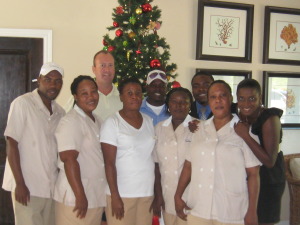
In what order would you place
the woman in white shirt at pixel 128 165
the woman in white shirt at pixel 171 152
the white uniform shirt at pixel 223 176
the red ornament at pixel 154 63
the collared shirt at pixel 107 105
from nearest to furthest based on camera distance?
the white uniform shirt at pixel 223 176, the woman in white shirt at pixel 128 165, the woman in white shirt at pixel 171 152, the collared shirt at pixel 107 105, the red ornament at pixel 154 63

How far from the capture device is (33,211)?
238cm

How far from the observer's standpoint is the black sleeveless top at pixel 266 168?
2.27m

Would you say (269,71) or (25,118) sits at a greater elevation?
(269,71)

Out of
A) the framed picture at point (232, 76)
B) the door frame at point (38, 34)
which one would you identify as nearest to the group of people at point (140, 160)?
the door frame at point (38, 34)

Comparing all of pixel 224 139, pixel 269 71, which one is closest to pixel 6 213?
pixel 224 139

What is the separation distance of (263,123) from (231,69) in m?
2.32

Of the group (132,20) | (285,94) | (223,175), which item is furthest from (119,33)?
(285,94)

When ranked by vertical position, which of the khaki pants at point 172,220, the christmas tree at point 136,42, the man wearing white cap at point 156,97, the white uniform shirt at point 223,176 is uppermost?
the christmas tree at point 136,42

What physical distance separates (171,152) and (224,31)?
2.55m

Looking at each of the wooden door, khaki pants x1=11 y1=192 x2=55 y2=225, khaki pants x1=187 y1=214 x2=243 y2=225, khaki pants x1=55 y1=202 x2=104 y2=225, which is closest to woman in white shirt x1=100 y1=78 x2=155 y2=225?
khaki pants x1=55 y1=202 x2=104 y2=225

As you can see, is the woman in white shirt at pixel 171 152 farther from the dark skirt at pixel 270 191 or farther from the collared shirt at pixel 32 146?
Answer: the collared shirt at pixel 32 146

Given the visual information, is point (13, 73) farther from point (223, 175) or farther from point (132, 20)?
point (223, 175)

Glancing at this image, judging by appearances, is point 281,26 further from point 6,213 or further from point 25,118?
point 6,213

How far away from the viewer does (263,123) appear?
2.26 metres
